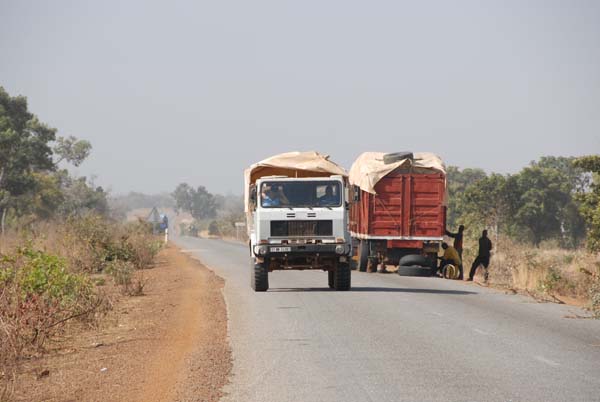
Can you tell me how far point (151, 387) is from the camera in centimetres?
947

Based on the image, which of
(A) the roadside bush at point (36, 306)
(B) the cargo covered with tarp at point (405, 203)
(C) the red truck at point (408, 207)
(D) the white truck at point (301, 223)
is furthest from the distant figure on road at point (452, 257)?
(A) the roadside bush at point (36, 306)

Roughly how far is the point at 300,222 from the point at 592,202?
15.1m

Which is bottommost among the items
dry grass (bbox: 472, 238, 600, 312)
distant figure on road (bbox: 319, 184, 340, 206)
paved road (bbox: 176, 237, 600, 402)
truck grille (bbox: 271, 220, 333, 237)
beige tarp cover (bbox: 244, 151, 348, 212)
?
paved road (bbox: 176, 237, 600, 402)

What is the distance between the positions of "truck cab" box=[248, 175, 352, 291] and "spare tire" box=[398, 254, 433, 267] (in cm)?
780

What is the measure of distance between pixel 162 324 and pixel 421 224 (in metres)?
13.4

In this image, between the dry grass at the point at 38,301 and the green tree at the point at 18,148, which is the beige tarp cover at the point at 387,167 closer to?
the dry grass at the point at 38,301

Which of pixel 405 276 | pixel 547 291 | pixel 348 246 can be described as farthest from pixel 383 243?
pixel 348 246

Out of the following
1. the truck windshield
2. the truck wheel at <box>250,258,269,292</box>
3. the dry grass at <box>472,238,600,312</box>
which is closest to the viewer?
the truck windshield

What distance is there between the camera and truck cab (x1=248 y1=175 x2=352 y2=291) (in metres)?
19.3

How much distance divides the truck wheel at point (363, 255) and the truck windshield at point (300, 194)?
8444mm

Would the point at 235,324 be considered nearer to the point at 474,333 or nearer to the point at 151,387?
the point at 474,333

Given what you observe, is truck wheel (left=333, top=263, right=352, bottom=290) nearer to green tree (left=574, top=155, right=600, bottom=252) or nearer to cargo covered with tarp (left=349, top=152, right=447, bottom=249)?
cargo covered with tarp (left=349, top=152, right=447, bottom=249)

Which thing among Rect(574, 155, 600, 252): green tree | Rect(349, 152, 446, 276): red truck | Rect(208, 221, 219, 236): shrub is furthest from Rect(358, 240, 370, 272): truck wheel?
Rect(208, 221, 219, 236): shrub

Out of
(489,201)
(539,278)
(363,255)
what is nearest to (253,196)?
(363,255)
